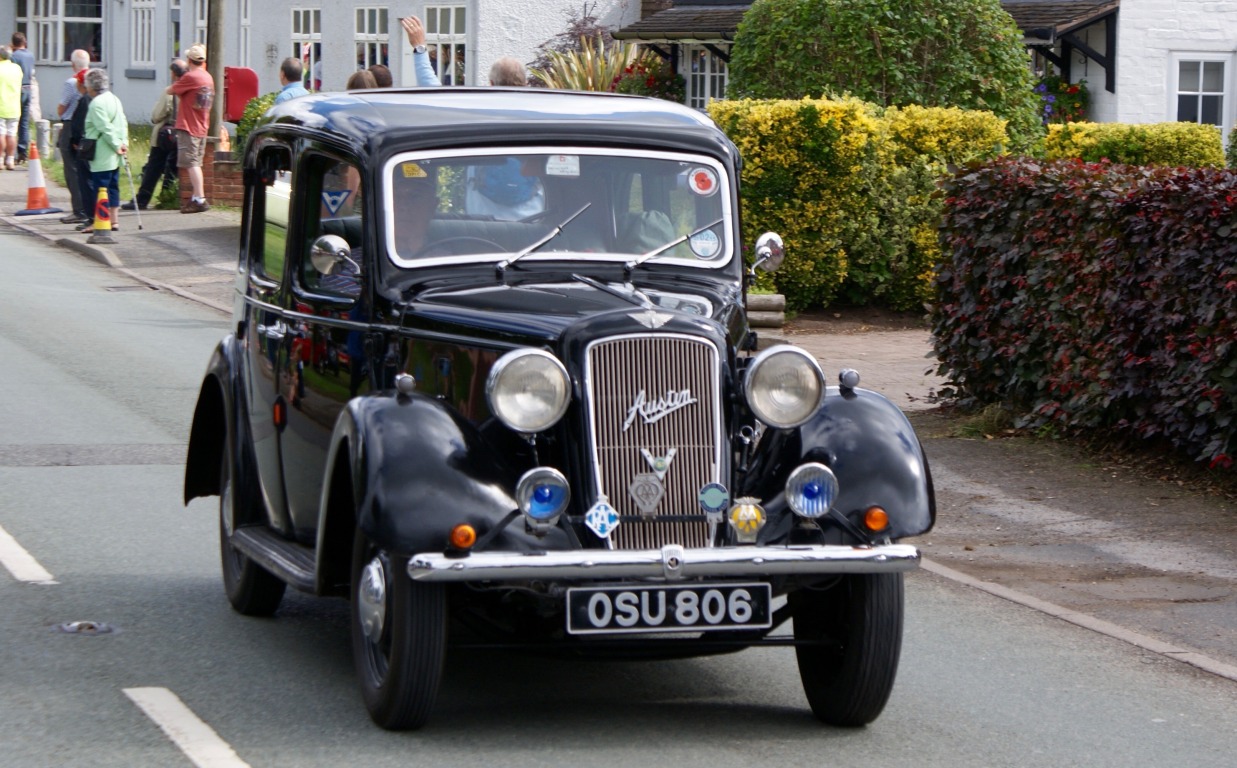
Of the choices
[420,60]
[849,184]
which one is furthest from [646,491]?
[849,184]

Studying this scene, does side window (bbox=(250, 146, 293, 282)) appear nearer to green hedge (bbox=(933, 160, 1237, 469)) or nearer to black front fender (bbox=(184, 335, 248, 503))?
black front fender (bbox=(184, 335, 248, 503))

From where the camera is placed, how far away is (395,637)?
5.64 m

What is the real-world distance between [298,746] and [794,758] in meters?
1.48

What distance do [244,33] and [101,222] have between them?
1706cm

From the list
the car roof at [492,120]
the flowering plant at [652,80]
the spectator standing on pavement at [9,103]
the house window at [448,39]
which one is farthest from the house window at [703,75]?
the car roof at [492,120]

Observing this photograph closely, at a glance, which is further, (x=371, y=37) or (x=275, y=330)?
(x=371, y=37)

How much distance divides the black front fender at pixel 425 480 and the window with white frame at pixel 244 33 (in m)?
34.4

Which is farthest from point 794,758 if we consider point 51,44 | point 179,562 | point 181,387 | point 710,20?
point 51,44

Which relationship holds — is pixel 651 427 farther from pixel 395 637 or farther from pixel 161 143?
pixel 161 143

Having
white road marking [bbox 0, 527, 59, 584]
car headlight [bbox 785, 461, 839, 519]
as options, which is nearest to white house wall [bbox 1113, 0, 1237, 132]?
white road marking [bbox 0, 527, 59, 584]

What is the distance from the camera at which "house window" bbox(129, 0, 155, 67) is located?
44344 millimetres

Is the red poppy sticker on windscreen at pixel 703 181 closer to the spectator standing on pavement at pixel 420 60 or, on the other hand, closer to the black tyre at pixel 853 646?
the black tyre at pixel 853 646

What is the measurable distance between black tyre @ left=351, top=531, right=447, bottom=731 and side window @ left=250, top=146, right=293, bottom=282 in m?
→ 1.87

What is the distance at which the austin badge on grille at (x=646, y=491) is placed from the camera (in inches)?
229
